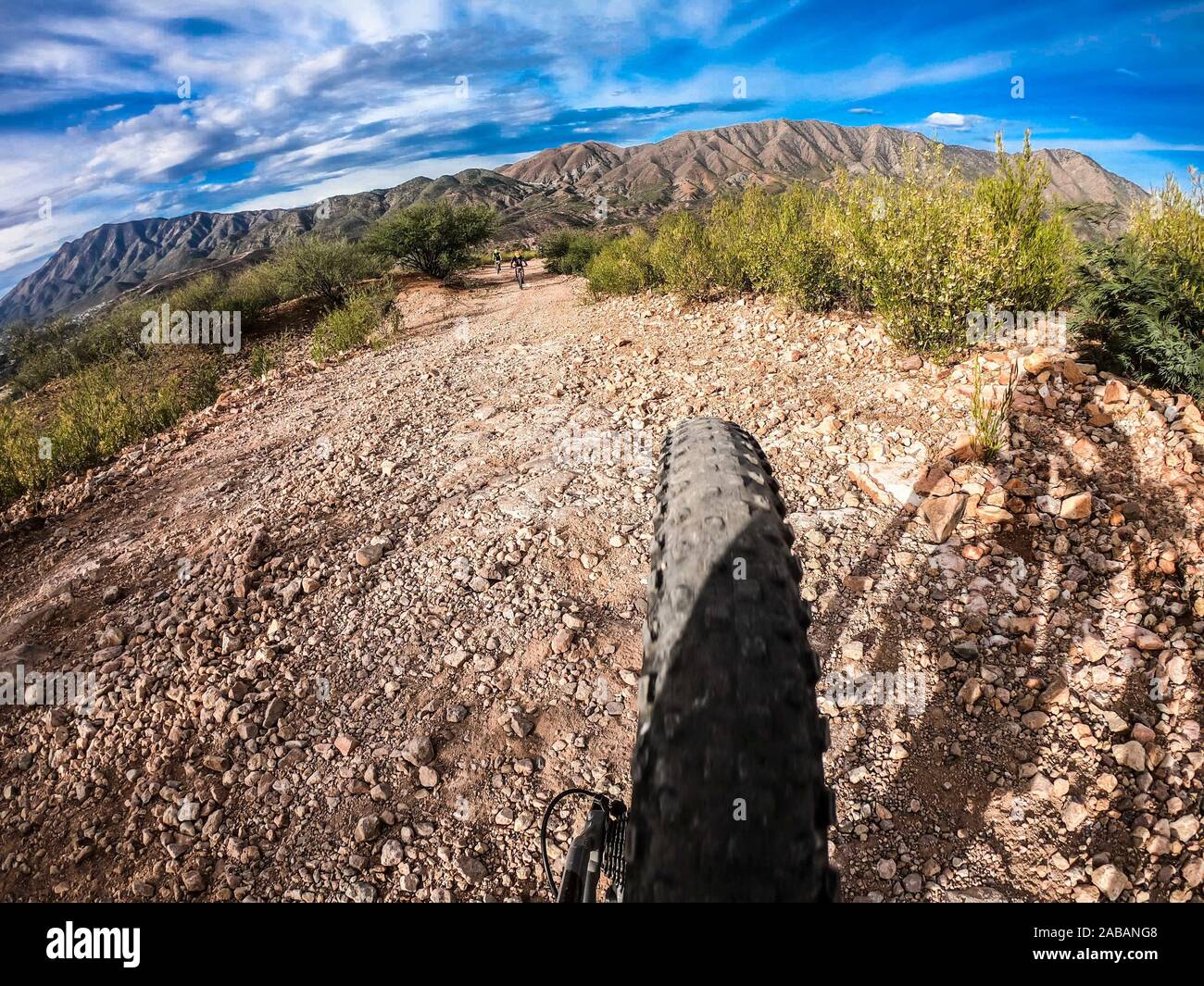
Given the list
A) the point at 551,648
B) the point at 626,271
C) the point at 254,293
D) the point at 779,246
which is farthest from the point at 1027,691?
the point at 254,293

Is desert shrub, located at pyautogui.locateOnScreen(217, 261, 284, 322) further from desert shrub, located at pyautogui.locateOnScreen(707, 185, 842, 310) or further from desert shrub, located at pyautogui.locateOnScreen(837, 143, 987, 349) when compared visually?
desert shrub, located at pyautogui.locateOnScreen(837, 143, 987, 349)

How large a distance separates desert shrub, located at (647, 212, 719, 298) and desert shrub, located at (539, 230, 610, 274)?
7.49m

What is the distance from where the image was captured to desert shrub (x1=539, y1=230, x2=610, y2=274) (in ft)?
69.1

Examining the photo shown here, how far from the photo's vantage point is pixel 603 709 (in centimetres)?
302

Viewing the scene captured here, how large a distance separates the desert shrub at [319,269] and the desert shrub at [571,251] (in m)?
7.49

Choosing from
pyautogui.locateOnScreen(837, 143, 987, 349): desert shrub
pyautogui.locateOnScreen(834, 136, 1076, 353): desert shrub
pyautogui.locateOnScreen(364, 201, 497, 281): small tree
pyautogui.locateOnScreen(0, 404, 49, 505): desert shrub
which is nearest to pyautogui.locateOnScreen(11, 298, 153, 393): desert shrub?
pyautogui.locateOnScreen(364, 201, 497, 281): small tree

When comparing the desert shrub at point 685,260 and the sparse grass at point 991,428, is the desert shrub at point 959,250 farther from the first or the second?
the desert shrub at point 685,260

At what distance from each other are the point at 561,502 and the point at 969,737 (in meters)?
3.12

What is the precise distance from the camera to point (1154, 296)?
16.1ft

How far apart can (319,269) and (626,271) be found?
10.7 m

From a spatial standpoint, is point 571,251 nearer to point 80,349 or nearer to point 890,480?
point 80,349

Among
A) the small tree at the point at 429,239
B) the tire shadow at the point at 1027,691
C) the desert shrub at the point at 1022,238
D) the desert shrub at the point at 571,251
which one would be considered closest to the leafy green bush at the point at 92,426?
the tire shadow at the point at 1027,691
